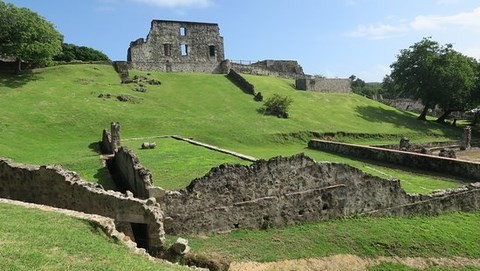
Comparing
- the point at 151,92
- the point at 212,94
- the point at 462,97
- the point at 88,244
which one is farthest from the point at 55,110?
the point at 462,97

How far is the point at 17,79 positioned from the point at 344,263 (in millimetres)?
41100

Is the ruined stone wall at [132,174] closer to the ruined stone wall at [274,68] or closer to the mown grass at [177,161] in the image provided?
the mown grass at [177,161]

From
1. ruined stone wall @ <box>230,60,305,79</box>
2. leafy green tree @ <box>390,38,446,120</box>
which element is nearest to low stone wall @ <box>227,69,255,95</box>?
ruined stone wall @ <box>230,60,305,79</box>

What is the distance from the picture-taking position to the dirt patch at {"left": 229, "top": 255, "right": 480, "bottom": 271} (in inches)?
449

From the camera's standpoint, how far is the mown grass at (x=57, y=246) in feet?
24.1

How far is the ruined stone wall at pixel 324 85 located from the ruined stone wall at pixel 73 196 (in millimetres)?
45871

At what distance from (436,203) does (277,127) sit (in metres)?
22.2

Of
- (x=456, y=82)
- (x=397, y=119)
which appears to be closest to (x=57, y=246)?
(x=397, y=119)

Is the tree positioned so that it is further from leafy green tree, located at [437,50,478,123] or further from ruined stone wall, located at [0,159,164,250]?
leafy green tree, located at [437,50,478,123]

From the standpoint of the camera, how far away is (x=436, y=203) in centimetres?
1593

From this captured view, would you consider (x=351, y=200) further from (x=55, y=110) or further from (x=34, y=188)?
(x=55, y=110)

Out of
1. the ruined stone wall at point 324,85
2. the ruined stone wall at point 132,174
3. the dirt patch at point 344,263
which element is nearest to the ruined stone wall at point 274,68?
the ruined stone wall at point 324,85

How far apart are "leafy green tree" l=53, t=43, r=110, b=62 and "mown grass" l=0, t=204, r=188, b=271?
6090 centimetres

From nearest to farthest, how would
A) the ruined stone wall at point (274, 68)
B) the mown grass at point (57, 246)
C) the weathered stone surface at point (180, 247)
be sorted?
the mown grass at point (57, 246) < the weathered stone surface at point (180, 247) < the ruined stone wall at point (274, 68)
